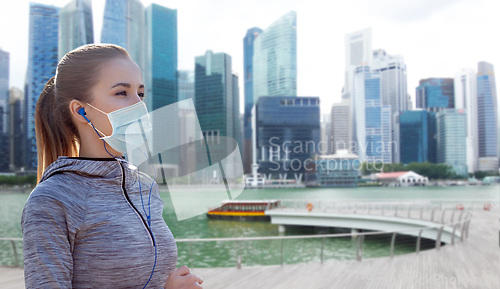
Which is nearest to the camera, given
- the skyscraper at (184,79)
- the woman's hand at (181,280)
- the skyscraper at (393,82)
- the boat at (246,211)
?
the woman's hand at (181,280)

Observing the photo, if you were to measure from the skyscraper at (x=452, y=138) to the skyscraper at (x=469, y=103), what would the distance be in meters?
1.24

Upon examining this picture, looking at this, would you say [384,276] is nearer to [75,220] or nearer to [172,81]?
[75,220]

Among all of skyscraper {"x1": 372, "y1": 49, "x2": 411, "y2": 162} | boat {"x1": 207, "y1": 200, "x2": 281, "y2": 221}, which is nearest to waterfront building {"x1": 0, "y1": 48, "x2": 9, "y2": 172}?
boat {"x1": 207, "y1": 200, "x2": 281, "y2": 221}

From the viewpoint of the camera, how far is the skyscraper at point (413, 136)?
78438mm

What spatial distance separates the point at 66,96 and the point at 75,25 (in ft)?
259

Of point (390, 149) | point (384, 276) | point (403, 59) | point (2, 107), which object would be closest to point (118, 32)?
point (2, 107)

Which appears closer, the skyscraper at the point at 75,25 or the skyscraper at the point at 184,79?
the skyscraper at the point at 75,25

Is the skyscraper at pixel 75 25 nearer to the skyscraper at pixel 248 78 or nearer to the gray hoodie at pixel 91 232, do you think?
the skyscraper at pixel 248 78

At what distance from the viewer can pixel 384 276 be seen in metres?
4.96

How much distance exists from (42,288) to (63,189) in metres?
0.18

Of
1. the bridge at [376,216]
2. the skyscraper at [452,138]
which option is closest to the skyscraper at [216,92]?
the skyscraper at [452,138]

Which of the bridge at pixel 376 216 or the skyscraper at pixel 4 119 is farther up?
the skyscraper at pixel 4 119

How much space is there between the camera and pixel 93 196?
27.3 inches

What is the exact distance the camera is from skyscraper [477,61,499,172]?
6744 cm
